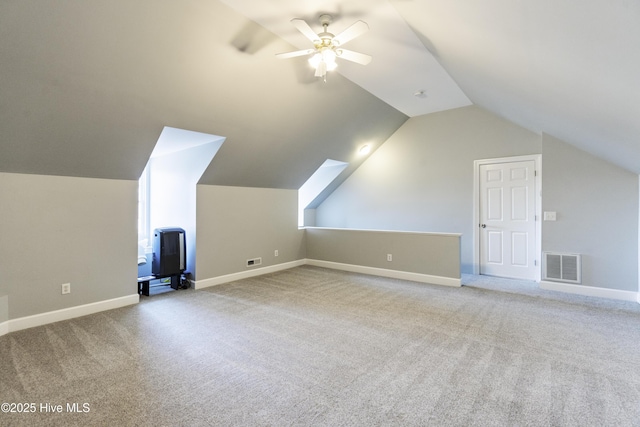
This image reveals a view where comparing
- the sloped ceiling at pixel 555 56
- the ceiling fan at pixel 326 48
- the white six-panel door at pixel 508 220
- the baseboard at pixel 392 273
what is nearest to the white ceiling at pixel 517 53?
the sloped ceiling at pixel 555 56

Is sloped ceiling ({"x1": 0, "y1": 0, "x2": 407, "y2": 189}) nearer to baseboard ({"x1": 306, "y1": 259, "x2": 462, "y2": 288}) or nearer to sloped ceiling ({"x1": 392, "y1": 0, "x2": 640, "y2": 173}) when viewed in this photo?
sloped ceiling ({"x1": 392, "y1": 0, "x2": 640, "y2": 173})

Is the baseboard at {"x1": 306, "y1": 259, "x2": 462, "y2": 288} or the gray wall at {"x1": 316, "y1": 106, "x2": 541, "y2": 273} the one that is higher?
the gray wall at {"x1": 316, "y1": 106, "x2": 541, "y2": 273}

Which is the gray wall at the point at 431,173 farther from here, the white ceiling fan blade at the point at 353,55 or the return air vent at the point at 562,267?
the white ceiling fan blade at the point at 353,55

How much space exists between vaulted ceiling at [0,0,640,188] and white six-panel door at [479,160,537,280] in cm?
108

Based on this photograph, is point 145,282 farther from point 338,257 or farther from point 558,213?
point 558,213

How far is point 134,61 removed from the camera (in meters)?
2.79

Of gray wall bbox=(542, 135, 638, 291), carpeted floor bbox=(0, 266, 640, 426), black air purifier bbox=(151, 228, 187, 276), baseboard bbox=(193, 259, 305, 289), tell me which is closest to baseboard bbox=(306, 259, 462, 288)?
baseboard bbox=(193, 259, 305, 289)

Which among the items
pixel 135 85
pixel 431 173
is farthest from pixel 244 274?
pixel 431 173

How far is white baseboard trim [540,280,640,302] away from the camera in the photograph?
4148mm

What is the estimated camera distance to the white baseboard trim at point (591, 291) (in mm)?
4148

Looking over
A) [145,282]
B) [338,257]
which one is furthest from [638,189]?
[145,282]

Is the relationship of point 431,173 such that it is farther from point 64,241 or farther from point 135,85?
point 64,241

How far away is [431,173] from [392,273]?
6.83 feet

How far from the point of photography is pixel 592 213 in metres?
4.37
